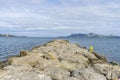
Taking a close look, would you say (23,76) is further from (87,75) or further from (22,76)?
(87,75)

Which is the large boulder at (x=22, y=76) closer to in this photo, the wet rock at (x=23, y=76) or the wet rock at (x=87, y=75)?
the wet rock at (x=23, y=76)

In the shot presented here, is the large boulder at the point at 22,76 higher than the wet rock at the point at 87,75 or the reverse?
higher

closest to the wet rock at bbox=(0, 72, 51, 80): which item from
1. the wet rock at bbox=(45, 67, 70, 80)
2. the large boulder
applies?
the large boulder

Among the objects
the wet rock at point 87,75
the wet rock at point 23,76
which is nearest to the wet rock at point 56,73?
the wet rock at point 87,75

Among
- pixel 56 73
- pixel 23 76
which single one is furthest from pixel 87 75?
pixel 23 76

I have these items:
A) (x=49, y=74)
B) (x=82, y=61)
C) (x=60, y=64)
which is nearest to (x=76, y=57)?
(x=82, y=61)

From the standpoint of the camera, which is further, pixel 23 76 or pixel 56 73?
pixel 56 73

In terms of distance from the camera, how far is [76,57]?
2202 centimetres

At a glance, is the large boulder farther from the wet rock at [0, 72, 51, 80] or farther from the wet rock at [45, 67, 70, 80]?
the wet rock at [45, 67, 70, 80]

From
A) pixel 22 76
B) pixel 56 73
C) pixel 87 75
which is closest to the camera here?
pixel 22 76

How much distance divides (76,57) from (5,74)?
9434 mm

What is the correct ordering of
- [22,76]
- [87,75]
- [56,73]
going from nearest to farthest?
[22,76]
[87,75]
[56,73]

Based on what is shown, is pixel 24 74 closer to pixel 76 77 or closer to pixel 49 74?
pixel 49 74

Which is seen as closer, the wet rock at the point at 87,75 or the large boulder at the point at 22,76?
the large boulder at the point at 22,76
